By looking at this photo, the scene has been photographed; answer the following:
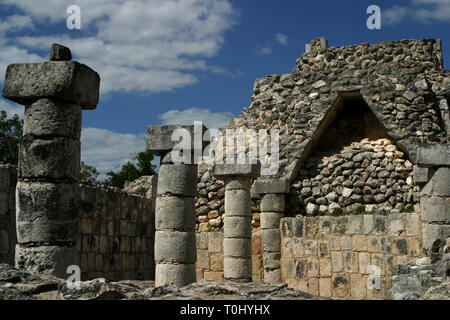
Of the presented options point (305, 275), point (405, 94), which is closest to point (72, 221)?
point (305, 275)

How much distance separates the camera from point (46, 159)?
809 centimetres

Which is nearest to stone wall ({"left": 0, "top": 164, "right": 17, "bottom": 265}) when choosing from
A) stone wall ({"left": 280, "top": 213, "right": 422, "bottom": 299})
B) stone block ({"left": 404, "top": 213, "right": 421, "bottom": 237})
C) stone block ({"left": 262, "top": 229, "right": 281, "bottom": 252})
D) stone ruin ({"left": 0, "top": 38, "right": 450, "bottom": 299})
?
stone ruin ({"left": 0, "top": 38, "right": 450, "bottom": 299})

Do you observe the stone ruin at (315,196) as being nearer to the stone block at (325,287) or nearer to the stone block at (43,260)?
the stone block at (325,287)

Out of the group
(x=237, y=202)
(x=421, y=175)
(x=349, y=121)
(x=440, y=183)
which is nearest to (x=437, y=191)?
(x=440, y=183)

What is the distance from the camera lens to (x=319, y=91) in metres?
16.1

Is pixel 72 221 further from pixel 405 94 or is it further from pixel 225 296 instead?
pixel 405 94

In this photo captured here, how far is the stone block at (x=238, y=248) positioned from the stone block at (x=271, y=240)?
1747 mm

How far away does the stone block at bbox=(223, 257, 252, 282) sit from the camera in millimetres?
13156

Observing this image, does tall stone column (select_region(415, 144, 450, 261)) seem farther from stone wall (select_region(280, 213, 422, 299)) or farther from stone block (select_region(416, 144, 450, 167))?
stone wall (select_region(280, 213, 422, 299))

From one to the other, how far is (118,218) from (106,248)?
3.44 ft

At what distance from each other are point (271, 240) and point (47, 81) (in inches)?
337

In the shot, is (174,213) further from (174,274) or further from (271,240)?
(271,240)

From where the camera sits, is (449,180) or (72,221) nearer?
(72,221)
